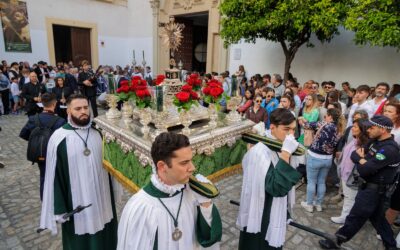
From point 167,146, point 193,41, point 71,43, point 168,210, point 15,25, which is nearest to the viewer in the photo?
point 167,146

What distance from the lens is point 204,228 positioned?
192 centimetres

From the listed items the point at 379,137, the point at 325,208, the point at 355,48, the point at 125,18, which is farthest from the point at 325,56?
the point at 125,18

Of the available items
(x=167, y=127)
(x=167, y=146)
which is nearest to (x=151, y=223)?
(x=167, y=146)

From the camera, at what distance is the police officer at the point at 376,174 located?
3211 mm

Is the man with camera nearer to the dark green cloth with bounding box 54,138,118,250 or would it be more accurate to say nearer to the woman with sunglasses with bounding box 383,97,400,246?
the dark green cloth with bounding box 54,138,118,250

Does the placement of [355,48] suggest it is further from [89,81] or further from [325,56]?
[89,81]

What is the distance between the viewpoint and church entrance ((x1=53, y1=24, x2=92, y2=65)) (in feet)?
54.4

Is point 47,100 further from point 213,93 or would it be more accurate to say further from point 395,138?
point 395,138

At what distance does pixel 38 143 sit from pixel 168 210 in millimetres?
2713

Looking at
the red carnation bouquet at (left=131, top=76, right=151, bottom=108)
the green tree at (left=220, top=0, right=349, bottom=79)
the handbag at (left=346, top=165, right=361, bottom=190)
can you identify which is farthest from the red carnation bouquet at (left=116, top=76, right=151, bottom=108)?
the green tree at (left=220, top=0, right=349, bottom=79)

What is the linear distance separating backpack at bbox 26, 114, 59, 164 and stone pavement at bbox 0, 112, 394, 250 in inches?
44.4

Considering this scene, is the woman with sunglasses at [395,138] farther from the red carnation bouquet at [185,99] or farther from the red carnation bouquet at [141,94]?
the red carnation bouquet at [141,94]

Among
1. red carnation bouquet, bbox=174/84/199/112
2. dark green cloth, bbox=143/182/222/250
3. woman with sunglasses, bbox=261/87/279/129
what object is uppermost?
red carnation bouquet, bbox=174/84/199/112

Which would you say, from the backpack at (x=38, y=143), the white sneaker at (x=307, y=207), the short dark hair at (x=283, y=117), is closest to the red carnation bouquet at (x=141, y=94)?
the short dark hair at (x=283, y=117)
